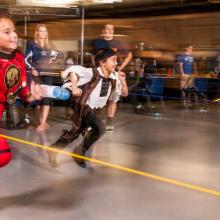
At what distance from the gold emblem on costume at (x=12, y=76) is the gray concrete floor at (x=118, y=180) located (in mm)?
857

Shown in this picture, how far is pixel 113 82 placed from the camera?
14.2ft

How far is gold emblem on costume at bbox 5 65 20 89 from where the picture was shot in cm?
262

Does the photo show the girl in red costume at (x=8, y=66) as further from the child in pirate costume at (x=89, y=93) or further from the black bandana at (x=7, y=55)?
the child in pirate costume at (x=89, y=93)

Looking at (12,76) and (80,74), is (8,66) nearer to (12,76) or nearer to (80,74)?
(12,76)

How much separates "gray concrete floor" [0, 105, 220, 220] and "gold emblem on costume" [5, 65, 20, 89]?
86cm

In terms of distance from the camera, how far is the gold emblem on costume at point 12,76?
2625 millimetres

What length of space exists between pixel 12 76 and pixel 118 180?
4.96 feet

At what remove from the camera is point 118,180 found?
378cm

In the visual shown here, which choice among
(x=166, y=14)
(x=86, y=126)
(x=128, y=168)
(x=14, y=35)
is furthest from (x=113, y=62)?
(x=166, y=14)

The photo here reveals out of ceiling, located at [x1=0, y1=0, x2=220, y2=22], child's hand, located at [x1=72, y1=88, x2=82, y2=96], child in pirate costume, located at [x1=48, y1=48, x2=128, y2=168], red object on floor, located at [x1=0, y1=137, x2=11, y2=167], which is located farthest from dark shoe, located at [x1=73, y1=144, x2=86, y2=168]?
ceiling, located at [x1=0, y1=0, x2=220, y2=22]

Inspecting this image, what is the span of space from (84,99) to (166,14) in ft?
26.5

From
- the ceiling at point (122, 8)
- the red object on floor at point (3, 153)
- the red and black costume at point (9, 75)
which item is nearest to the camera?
the red object on floor at point (3, 153)

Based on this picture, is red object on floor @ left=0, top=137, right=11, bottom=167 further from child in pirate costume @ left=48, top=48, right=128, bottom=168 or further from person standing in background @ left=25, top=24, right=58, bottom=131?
person standing in background @ left=25, top=24, right=58, bottom=131

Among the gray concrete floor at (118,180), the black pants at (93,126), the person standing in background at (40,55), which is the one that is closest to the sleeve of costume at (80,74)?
the black pants at (93,126)
